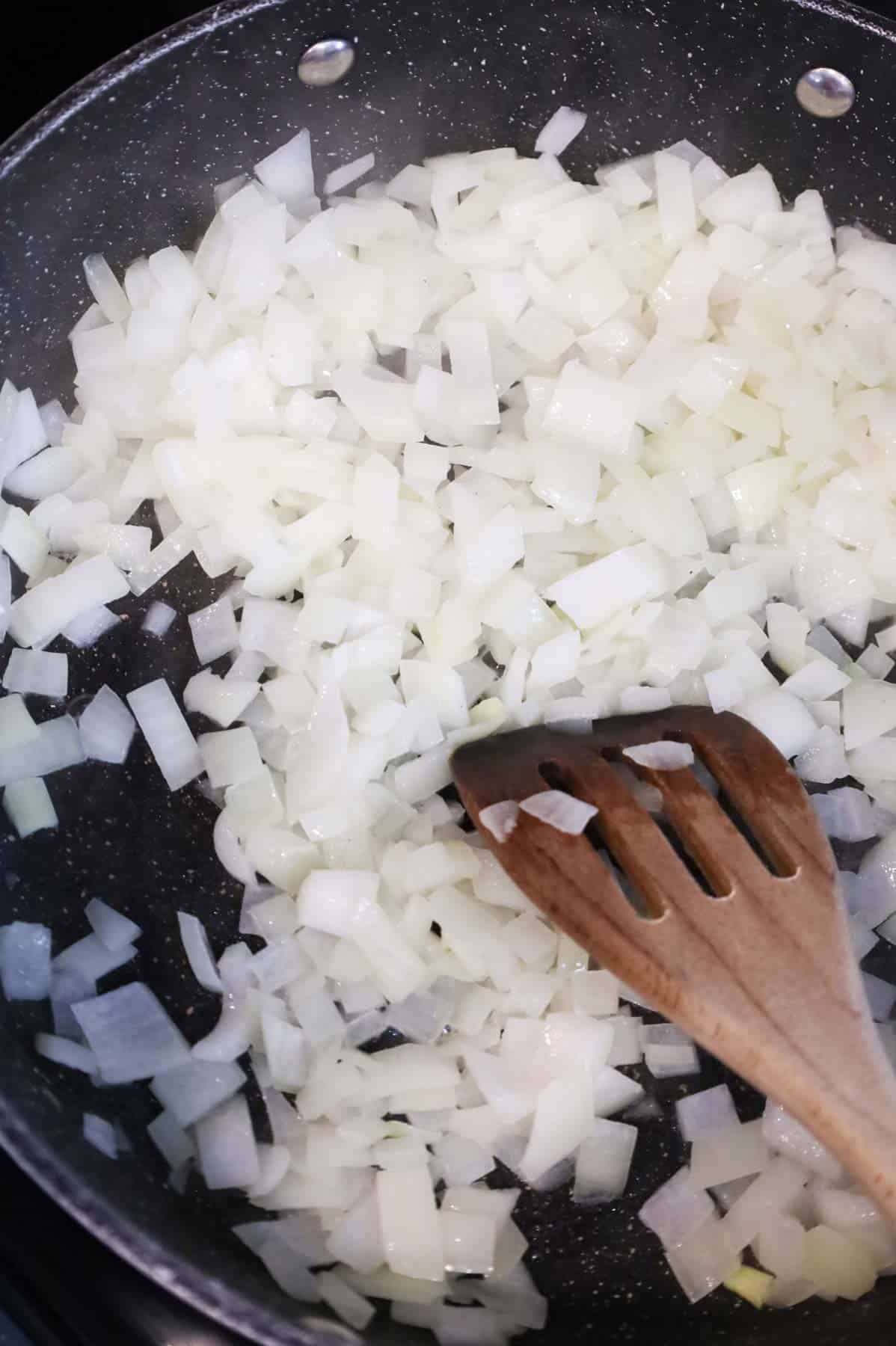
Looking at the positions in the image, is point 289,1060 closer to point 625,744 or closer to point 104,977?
point 104,977

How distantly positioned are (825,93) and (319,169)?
0.59 m

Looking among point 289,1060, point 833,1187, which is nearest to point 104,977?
point 289,1060

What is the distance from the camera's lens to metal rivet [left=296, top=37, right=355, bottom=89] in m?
1.32

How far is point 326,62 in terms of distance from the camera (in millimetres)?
1331

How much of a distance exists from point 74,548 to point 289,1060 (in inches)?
23.1

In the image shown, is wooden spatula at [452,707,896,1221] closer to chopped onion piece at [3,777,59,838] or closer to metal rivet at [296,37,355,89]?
chopped onion piece at [3,777,59,838]

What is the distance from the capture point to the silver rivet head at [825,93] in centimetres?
136

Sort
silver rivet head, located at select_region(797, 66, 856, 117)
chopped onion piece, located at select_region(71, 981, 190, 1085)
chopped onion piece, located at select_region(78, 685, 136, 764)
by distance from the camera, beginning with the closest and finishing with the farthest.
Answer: chopped onion piece, located at select_region(71, 981, 190, 1085) < chopped onion piece, located at select_region(78, 685, 136, 764) < silver rivet head, located at select_region(797, 66, 856, 117)

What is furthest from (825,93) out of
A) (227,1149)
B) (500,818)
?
(227,1149)

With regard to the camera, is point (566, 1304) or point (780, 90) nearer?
point (566, 1304)

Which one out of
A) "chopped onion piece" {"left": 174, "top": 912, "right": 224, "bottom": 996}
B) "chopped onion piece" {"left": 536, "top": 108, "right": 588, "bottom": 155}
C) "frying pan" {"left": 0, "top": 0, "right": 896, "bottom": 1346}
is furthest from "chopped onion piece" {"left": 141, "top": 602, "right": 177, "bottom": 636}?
"chopped onion piece" {"left": 536, "top": 108, "right": 588, "bottom": 155}

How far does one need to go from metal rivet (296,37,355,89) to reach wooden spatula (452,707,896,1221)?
786 mm

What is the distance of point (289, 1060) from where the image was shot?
114 cm

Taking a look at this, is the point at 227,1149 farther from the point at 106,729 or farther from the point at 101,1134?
the point at 106,729
